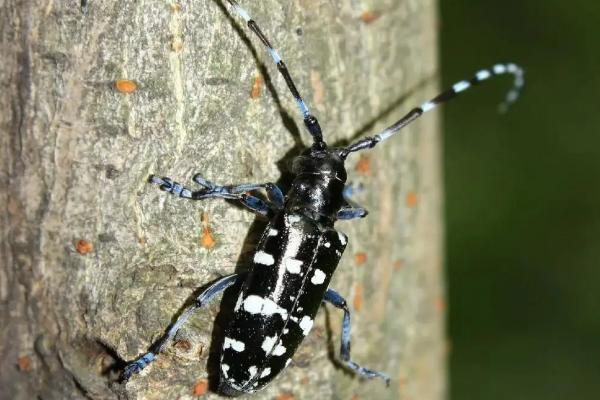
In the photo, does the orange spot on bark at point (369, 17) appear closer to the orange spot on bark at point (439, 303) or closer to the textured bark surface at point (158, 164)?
the textured bark surface at point (158, 164)

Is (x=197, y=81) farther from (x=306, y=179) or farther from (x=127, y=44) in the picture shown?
(x=306, y=179)

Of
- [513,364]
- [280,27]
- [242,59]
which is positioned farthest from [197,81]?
[513,364]

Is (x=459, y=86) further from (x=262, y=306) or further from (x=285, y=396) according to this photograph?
(x=285, y=396)

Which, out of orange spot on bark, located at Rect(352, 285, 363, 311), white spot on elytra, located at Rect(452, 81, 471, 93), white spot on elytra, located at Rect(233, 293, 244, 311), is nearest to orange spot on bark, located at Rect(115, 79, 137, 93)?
white spot on elytra, located at Rect(233, 293, 244, 311)

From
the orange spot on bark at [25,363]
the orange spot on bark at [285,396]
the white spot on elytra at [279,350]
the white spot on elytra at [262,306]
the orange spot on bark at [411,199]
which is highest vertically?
the orange spot on bark at [411,199]

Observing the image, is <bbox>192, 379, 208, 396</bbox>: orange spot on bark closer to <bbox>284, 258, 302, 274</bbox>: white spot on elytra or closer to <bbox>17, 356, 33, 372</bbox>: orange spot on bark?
<bbox>284, 258, 302, 274</bbox>: white spot on elytra

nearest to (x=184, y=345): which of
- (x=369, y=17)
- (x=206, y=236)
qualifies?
(x=206, y=236)

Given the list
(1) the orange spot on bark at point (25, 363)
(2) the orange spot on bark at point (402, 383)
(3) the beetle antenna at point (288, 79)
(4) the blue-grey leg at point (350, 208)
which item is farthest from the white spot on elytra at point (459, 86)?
(1) the orange spot on bark at point (25, 363)
